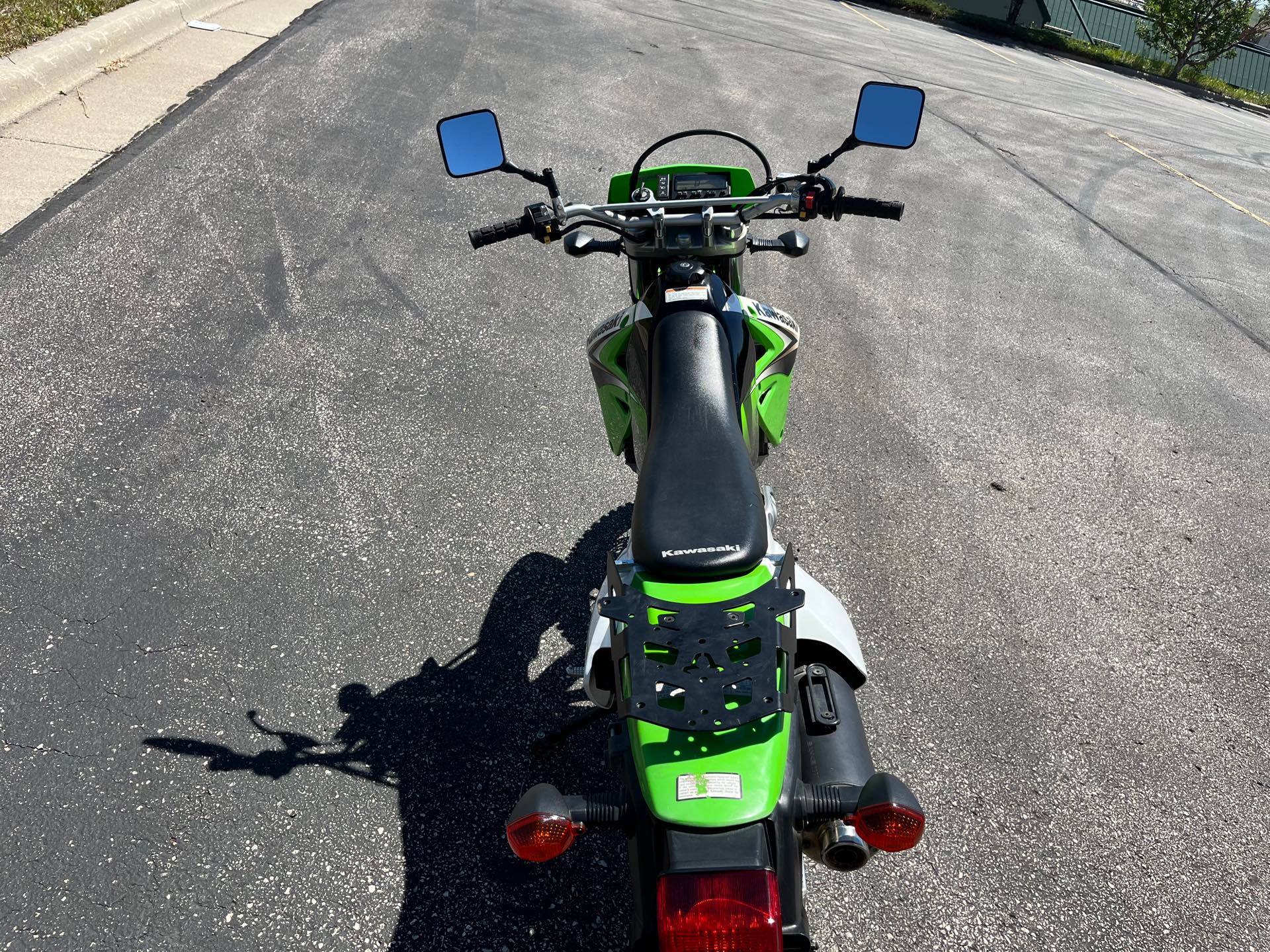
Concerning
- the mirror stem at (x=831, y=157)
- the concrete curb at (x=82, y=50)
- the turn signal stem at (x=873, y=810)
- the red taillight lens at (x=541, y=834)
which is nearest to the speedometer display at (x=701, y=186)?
the mirror stem at (x=831, y=157)

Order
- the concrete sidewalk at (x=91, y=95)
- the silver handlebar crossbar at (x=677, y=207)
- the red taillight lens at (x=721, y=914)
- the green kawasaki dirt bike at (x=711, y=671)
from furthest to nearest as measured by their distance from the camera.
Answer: the concrete sidewalk at (x=91, y=95)
the silver handlebar crossbar at (x=677, y=207)
the green kawasaki dirt bike at (x=711, y=671)
the red taillight lens at (x=721, y=914)

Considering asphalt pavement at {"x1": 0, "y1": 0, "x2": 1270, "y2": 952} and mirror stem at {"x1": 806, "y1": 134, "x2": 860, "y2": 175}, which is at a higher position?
mirror stem at {"x1": 806, "y1": 134, "x2": 860, "y2": 175}

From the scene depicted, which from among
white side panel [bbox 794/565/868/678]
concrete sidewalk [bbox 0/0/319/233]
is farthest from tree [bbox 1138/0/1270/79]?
white side panel [bbox 794/565/868/678]

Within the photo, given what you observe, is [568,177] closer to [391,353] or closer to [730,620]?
[391,353]

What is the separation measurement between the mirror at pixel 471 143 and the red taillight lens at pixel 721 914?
8.10ft

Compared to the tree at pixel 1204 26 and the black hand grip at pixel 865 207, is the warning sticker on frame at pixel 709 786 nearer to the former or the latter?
the black hand grip at pixel 865 207

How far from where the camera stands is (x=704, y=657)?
6.03 feet

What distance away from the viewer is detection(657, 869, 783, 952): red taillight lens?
1544 mm

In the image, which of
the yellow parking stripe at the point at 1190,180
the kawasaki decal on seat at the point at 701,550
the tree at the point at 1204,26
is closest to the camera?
the kawasaki decal on seat at the point at 701,550

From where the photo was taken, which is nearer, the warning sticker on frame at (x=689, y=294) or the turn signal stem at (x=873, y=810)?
the turn signal stem at (x=873, y=810)

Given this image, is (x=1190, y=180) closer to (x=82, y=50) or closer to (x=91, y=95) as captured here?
(x=91, y=95)

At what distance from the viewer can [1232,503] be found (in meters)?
4.71

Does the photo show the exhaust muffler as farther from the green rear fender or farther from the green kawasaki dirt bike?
the green rear fender

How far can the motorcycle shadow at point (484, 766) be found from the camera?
8.42 feet
